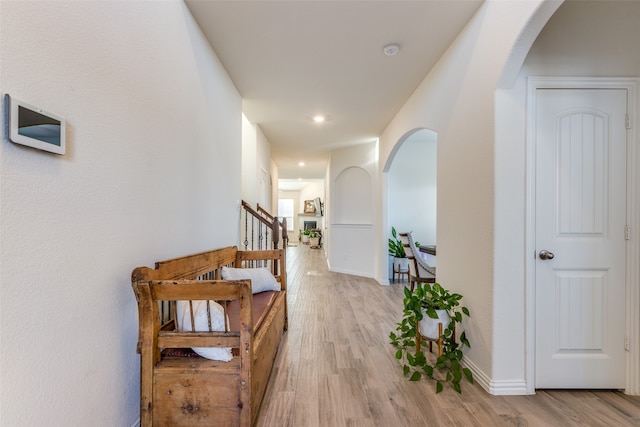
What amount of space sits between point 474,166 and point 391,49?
123 cm

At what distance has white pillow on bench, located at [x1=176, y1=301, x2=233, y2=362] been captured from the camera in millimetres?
1370

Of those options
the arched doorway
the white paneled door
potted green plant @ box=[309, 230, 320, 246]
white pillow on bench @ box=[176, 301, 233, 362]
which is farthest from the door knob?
potted green plant @ box=[309, 230, 320, 246]

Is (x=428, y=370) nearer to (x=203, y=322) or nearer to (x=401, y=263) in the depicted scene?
(x=203, y=322)

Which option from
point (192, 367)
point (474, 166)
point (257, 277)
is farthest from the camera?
point (257, 277)

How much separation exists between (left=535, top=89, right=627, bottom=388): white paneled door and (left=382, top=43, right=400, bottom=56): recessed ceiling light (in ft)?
3.70

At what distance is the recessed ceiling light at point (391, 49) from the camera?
7.60 ft

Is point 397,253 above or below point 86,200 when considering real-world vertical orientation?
below

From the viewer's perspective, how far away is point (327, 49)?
7.76 feet

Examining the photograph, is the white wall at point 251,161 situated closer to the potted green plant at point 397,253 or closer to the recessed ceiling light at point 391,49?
the recessed ceiling light at point 391,49

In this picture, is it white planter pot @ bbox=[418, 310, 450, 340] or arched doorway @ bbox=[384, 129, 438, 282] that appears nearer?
white planter pot @ bbox=[418, 310, 450, 340]

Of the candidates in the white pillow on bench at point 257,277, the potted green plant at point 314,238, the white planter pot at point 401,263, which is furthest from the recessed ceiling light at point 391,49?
the potted green plant at point 314,238

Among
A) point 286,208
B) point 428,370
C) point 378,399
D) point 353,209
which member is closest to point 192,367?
point 378,399

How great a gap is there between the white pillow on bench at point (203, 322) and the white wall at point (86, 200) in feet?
0.77

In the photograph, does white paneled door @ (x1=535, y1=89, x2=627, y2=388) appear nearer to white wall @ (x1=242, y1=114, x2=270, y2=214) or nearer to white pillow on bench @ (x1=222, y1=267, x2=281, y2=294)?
white pillow on bench @ (x1=222, y1=267, x2=281, y2=294)
